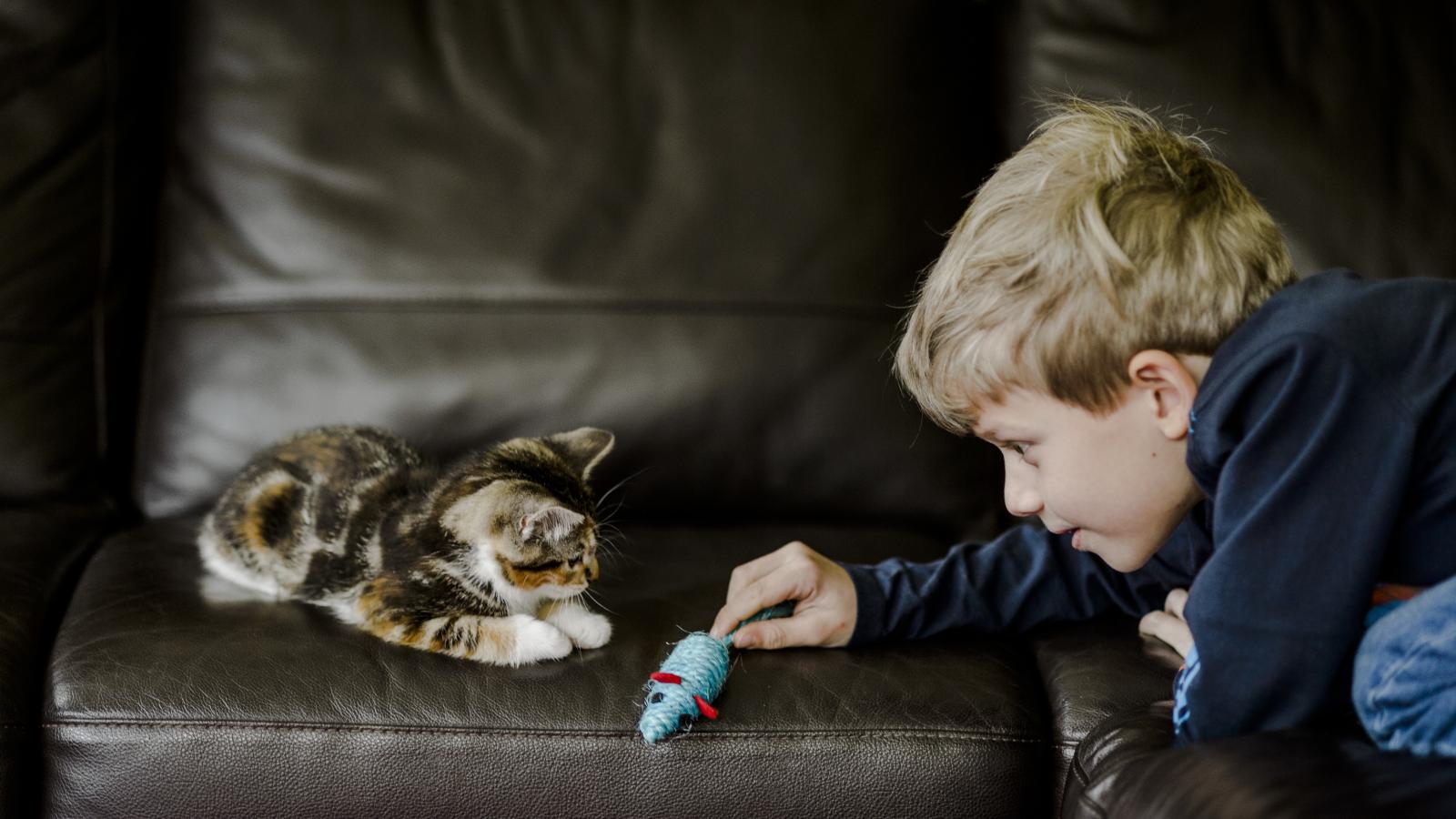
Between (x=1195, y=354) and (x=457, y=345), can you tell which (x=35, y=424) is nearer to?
(x=457, y=345)

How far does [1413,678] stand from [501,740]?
77cm

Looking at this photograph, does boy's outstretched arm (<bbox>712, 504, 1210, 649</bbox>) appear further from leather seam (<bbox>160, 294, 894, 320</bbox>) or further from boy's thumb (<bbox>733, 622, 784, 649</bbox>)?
leather seam (<bbox>160, 294, 894, 320</bbox>)

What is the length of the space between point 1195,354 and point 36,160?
65.3 inches

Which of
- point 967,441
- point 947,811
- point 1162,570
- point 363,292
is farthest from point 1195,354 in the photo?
point 363,292

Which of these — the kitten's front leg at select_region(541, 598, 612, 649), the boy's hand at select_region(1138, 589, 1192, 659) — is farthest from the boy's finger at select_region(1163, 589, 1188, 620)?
the kitten's front leg at select_region(541, 598, 612, 649)

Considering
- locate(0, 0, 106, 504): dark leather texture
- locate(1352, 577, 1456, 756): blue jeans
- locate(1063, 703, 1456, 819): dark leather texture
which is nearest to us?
locate(1063, 703, 1456, 819): dark leather texture

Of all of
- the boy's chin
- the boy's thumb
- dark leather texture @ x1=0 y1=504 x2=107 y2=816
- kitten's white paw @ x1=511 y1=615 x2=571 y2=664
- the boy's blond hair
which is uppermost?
the boy's blond hair

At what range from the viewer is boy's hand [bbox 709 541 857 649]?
1.28 metres

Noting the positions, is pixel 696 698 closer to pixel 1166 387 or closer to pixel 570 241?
pixel 1166 387

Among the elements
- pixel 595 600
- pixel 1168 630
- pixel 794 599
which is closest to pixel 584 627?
pixel 595 600

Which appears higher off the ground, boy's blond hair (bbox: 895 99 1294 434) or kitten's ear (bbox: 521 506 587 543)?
boy's blond hair (bbox: 895 99 1294 434)

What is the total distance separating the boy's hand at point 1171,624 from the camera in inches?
50.5

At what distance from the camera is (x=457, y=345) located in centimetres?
178

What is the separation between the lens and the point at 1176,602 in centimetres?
132
